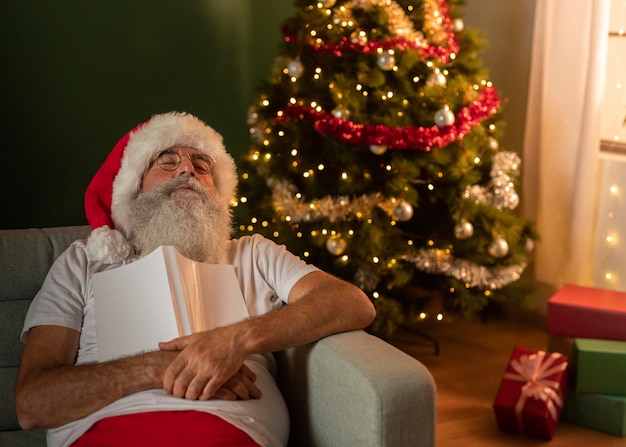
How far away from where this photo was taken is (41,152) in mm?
3400

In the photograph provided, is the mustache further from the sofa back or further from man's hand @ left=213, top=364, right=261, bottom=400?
man's hand @ left=213, top=364, right=261, bottom=400

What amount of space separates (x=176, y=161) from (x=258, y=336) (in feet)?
2.08

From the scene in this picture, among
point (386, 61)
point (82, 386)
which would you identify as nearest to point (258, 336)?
point (82, 386)

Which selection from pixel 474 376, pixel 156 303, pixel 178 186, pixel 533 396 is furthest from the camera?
pixel 474 376

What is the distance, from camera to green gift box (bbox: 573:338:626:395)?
2.81m

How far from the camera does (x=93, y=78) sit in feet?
11.4

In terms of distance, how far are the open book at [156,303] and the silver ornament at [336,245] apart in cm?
105

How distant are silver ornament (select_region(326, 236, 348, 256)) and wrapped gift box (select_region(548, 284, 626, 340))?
0.79 metres

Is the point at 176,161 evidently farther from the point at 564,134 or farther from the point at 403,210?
the point at 564,134

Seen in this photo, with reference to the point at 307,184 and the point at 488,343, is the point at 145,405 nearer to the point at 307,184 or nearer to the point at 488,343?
the point at 307,184

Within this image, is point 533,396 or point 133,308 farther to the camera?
point 533,396

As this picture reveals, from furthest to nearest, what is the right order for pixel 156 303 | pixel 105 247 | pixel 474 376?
pixel 474 376
pixel 105 247
pixel 156 303

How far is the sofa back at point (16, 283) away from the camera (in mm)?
2053

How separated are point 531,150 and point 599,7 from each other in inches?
27.4
